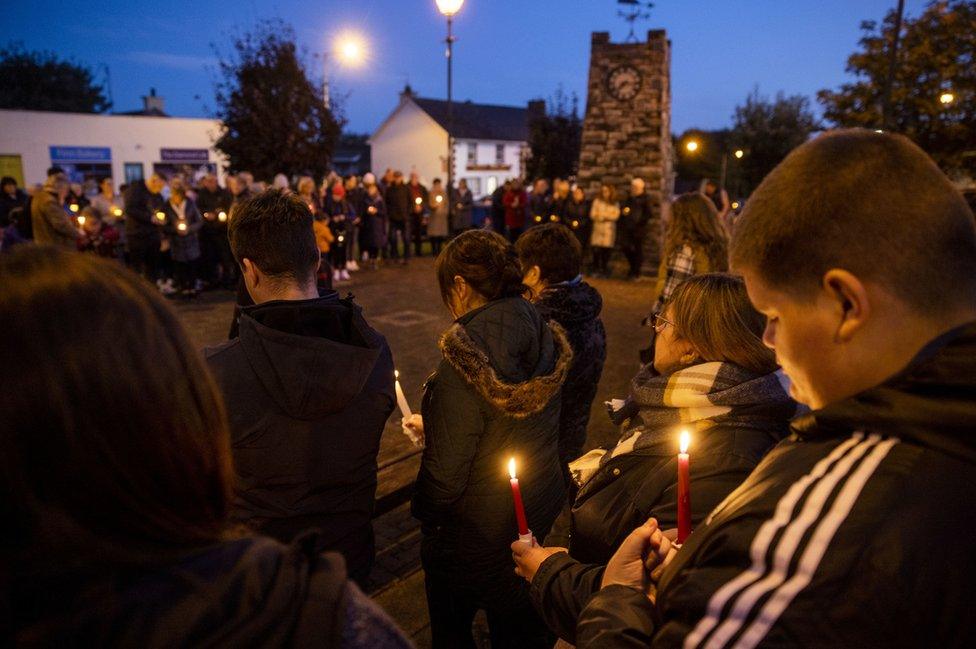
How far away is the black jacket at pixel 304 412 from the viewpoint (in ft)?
6.48

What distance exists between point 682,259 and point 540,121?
20.7 meters

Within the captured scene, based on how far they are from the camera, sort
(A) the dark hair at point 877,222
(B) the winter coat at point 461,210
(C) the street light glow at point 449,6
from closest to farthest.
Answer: (A) the dark hair at point 877,222 → (C) the street light glow at point 449,6 → (B) the winter coat at point 461,210

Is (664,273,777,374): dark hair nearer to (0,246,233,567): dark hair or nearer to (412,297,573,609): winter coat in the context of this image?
(412,297,573,609): winter coat

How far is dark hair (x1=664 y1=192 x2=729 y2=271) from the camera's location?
501 centimetres

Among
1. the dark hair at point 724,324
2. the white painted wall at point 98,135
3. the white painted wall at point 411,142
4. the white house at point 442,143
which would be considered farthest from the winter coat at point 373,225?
the white painted wall at point 411,142

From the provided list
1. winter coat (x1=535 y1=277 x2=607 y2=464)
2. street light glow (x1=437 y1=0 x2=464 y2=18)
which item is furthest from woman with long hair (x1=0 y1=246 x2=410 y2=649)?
street light glow (x1=437 y1=0 x2=464 y2=18)

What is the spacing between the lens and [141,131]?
35.8 meters

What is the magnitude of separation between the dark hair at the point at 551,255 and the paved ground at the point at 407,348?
5.78ft

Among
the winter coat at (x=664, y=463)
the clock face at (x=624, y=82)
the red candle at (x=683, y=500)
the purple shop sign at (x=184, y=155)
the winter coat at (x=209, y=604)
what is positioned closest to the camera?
the winter coat at (x=209, y=604)

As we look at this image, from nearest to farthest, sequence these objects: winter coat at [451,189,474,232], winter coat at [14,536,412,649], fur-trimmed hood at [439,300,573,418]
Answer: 1. winter coat at [14,536,412,649]
2. fur-trimmed hood at [439,300,573,418]
3. winter coat at [451,189,474,232]

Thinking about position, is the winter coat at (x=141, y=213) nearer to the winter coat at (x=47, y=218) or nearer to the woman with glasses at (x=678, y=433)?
the winter coat at (x=47, y=218)

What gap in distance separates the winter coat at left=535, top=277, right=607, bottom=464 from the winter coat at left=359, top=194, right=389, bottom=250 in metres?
11.9

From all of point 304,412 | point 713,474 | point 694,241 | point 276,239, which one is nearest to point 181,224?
point 694,241

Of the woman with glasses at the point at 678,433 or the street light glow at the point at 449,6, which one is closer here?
the woman with glasses at the point at 678,433
